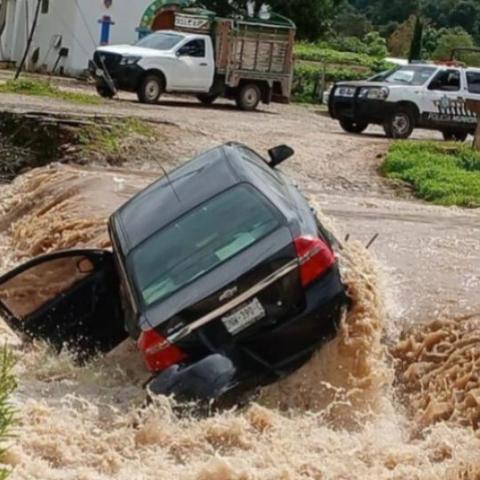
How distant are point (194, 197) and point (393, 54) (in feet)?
202

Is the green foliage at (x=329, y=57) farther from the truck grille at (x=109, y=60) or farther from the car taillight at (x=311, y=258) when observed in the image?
the car taillight at (x=311, y=258)

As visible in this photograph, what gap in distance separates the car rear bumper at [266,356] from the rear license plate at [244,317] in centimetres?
10

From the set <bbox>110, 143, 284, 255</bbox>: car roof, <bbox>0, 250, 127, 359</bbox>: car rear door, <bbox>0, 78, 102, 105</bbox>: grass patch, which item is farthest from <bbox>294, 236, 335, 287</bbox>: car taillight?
<bbox>0, 78, 102, 105</bbox>: grass patch

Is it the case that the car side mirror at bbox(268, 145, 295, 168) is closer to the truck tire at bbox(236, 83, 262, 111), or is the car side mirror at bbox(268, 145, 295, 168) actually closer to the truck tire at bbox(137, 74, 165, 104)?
the truck tire at bbox(137, 74, 165, 104)

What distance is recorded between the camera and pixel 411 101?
27891mm

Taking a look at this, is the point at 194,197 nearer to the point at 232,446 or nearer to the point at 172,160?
the point at 232,446

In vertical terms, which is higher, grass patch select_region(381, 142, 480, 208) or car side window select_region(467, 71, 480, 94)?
grass patch select_region(381, 142, 480, 208)

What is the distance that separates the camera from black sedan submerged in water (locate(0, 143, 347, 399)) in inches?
302

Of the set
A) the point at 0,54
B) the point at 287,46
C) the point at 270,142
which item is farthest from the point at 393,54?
the point at 270,142

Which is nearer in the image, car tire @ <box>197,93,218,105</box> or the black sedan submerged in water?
the black sedan submerged in water

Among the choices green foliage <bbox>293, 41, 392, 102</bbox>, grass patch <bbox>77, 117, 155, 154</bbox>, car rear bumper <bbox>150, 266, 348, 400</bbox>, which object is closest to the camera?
car rear bumper <bbox>150, 266, 348, 400</bbox>

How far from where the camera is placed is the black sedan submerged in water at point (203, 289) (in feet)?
25.2

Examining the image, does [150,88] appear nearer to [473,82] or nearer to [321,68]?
[473,82]

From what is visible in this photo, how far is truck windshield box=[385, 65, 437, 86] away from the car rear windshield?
2026 centimetres
